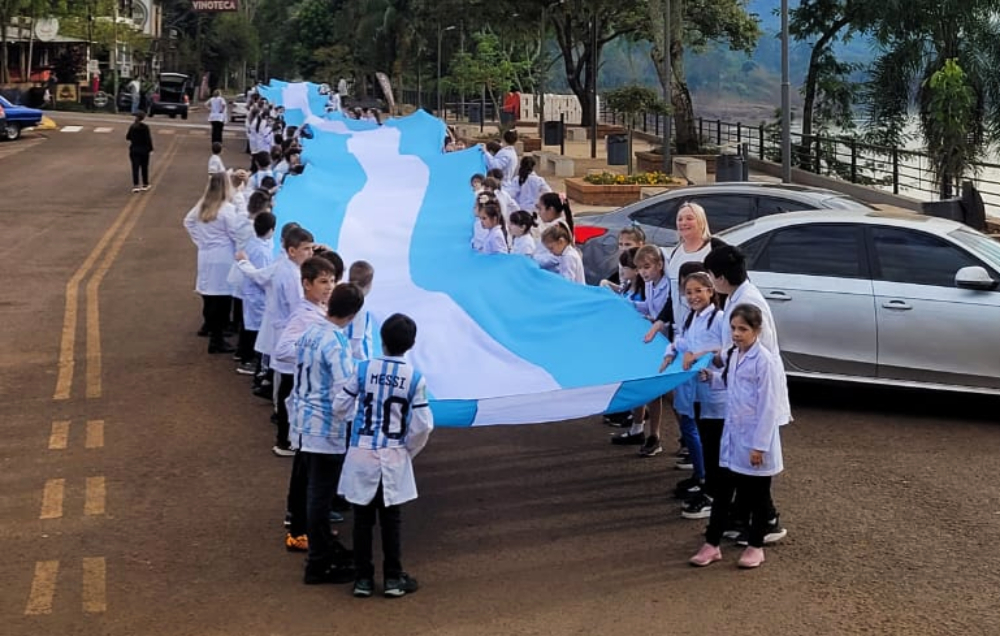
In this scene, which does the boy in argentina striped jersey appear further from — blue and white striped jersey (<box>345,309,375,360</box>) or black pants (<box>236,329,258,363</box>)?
black pants (<box>236,329,258,363</box>)

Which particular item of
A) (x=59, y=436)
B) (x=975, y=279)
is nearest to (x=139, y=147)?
(x=59, y=436)

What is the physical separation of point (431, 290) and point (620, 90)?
18.8m

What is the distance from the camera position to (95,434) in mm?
10641

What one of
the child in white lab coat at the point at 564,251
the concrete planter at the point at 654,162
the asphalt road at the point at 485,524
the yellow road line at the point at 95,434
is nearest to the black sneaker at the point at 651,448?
the asphalt road at the point at 485,524

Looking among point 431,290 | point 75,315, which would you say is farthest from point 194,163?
point 431,290

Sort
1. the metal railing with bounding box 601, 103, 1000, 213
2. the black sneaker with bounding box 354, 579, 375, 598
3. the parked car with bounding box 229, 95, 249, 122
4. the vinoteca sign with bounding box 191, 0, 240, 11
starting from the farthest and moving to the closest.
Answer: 1. the vinoteca sign with bounding box 191, 0, 240, 11
2. the parked car with bounding box 229, 95, 249, 122
3. the metal railing with bounding box 601, 103, 1000, 213
4. the black sneaker with bounding box 354, 579, 375, 598

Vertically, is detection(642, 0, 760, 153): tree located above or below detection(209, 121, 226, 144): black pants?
above

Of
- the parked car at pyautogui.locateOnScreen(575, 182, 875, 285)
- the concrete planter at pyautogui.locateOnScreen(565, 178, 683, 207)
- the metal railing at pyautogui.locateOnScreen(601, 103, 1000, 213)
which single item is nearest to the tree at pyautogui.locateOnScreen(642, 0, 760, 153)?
the metal railing at pyautogui.locateOnScreen(601, 103, 1000, 213)

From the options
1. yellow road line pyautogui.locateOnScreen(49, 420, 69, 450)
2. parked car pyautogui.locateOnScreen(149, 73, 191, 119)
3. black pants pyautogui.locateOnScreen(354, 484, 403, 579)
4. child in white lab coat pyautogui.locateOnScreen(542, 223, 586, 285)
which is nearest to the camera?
black pants pyautogui.locateOnScreen(354, 484, 403, 579)

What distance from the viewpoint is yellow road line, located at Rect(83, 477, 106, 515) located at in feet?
28.7

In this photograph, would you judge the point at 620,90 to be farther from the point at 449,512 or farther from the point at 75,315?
the point at 449,512

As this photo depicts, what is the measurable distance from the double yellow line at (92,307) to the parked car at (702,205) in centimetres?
506

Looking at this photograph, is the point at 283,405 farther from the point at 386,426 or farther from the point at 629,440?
the point at 386,426

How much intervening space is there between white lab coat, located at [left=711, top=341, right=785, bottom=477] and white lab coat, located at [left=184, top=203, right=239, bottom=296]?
22.3ft
